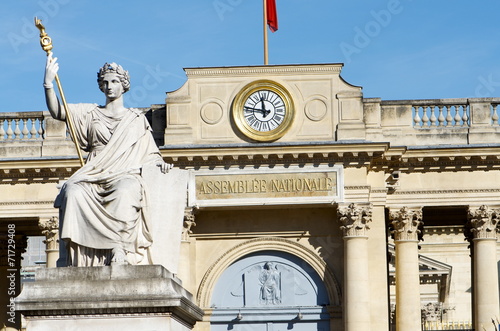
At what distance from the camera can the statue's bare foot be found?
50.7 feet

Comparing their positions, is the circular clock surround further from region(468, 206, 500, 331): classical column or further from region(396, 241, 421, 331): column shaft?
region(468, 206, 500, 331): classical column

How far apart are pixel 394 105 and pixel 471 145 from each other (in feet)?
9.88

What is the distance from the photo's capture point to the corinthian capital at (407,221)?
1853 inches

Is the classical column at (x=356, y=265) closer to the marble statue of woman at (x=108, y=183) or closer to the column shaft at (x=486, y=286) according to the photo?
the column shaft at (x=486, y=286)

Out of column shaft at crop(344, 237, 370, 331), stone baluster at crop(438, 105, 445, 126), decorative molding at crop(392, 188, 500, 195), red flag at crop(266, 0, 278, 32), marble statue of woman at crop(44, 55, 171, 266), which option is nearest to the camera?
marble statue of woman at crop(44, 55, 171, 266)

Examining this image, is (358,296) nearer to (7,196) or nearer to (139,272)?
(7,196)

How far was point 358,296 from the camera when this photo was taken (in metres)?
44.8

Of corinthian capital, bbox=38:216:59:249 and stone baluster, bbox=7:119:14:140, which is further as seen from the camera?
stone baluster, bbox=7:119:14:140

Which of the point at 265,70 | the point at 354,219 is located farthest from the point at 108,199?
the point at 265,70

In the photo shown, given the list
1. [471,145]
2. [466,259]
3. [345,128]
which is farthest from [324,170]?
[466,259]

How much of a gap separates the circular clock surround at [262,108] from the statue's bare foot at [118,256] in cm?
3076

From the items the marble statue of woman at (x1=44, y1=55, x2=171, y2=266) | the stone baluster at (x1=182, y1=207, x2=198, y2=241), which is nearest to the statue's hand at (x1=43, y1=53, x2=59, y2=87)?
the marble statue of woman at (x1=44, y1=55, x2=171, y2=266)

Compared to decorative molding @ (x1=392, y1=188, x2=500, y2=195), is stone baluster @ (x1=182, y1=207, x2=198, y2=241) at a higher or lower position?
lower

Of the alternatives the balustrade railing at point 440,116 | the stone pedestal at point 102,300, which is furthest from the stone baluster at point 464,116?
the stone pedestal at point 102,300
